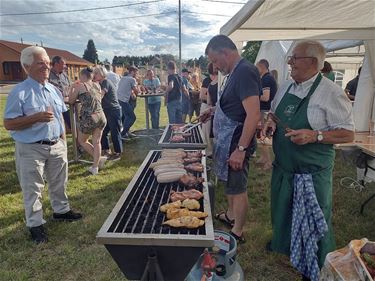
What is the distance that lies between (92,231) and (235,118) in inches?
89.5

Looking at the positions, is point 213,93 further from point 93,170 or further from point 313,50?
point 313,50

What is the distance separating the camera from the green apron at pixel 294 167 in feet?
7.89

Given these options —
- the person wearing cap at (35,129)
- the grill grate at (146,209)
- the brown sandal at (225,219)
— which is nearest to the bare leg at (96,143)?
the person wearing cap at (35,129)

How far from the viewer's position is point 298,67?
2396mm

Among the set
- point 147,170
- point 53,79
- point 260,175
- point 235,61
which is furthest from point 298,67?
point 53,79

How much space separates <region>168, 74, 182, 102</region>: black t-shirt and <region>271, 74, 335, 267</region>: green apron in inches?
214

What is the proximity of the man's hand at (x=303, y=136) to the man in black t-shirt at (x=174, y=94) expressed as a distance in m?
5.86

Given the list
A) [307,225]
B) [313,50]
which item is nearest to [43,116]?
[313,50]

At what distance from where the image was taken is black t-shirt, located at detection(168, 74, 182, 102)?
786cm

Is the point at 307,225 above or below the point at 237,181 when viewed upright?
below

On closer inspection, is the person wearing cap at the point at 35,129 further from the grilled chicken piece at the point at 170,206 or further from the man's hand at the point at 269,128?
the man's hand at the point at 269,128

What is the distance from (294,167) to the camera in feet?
8.22

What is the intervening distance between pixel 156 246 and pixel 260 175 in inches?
168

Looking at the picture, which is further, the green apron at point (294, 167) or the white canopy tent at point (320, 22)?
the white canopy tent at point (320, 22)
